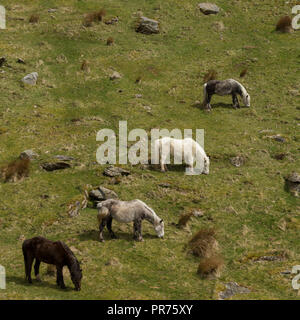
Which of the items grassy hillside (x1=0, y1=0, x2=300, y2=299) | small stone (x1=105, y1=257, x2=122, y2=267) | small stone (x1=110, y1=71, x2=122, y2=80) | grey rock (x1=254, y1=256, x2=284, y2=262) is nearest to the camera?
small stone (x1=105, y1=257, x2=122, y2=267)

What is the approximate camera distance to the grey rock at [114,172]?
26.0 meters

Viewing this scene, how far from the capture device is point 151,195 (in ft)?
81.4

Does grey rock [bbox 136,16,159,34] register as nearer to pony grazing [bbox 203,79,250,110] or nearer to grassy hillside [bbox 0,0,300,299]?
grassy hillside [bbox 0,0,300,299]

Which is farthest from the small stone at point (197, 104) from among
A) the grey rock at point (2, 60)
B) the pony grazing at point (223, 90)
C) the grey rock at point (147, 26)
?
the grey rock at point (2, 60)

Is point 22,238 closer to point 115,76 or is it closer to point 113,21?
point 115,76

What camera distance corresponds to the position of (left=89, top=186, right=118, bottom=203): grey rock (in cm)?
2388

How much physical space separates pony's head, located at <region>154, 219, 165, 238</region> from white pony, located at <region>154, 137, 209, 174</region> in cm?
635

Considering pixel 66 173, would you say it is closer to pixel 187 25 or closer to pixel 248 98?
pixel 248 98

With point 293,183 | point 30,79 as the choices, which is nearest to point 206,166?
point 293,183

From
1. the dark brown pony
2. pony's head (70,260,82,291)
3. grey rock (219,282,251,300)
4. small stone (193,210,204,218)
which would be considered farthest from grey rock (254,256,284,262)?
the dark brown pony

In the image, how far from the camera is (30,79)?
37281 millimetres

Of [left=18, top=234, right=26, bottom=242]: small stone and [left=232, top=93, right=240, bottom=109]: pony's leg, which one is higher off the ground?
[left=232, top=93, right=240, bottom=109]: pony's leg

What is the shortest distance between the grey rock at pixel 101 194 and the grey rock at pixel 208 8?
31138 mm

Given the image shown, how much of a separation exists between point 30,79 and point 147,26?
13837mm
